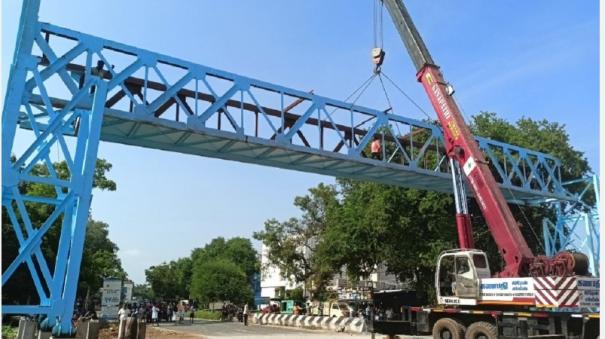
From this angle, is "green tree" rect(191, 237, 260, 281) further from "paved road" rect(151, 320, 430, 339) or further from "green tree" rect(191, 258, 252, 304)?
"paved road" rect(151, 320, 430, 339)

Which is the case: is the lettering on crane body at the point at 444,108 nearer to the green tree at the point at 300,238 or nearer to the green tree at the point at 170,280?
the green tree at the point at 300,238

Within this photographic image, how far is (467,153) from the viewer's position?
55.1 ft

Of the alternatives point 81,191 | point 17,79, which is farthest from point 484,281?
point 17,79

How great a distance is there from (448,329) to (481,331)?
119 cm

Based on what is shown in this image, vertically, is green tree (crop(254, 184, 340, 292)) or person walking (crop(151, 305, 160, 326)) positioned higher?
green tree (crop(254, 184, 340, 292))

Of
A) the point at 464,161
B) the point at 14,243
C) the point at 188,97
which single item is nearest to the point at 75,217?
the point at 188,97

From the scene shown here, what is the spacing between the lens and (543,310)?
13.8m

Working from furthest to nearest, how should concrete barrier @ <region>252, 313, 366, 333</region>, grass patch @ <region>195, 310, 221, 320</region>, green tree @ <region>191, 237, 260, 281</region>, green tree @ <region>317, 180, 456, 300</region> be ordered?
1. green tree @ <region>191, 237, 260, 281</region>
2. grass patch @ <region>195, 310, 221, 320</region>
3. green tree @ <region>317, 180, 456, 300</region>
4. concrete barrier @ <region>252, 313, 366, 333</region>

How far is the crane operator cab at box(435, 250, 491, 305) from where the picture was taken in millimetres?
15141

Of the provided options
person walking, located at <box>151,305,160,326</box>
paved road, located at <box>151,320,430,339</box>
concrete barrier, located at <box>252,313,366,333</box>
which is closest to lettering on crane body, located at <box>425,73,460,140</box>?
paved road, located at <box>151,320,430,339</box>

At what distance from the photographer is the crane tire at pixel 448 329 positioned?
50.5 ft

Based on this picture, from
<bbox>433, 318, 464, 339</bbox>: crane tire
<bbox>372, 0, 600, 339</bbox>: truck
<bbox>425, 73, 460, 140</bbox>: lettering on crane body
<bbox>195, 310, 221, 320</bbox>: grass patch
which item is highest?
<bbox>425, 73, 460, 140</bbox>: lettering on crane body

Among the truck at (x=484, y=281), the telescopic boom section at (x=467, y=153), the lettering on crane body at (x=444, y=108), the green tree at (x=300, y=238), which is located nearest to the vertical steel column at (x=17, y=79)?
the truck at (x=484, y=281)

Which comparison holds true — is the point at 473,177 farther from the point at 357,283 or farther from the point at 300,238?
the point at 300,238
